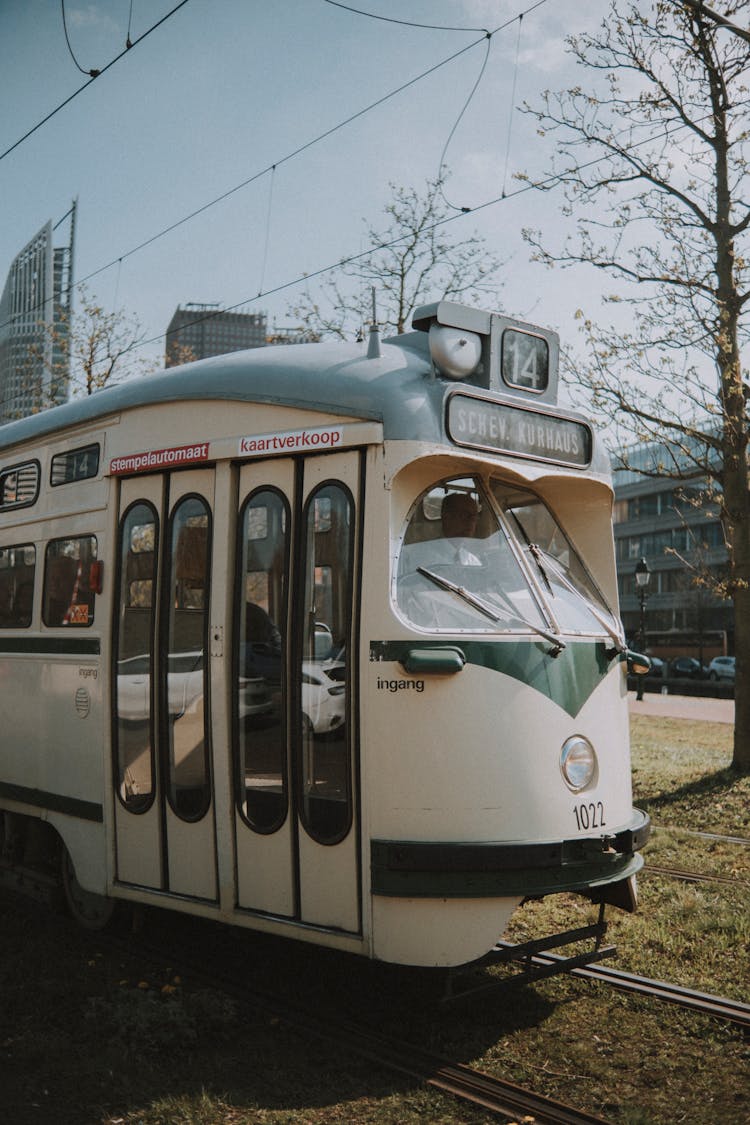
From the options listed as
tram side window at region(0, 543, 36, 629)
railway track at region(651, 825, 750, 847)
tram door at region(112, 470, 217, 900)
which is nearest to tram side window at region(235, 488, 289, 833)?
tram door at region(112, 470, 217, 900)

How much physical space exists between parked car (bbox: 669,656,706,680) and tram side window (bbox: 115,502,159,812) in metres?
50.6

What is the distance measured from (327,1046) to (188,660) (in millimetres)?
2029

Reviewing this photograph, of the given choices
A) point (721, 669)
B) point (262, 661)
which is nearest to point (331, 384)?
point (262, 661)

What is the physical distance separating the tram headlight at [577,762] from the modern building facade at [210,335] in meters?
17.7

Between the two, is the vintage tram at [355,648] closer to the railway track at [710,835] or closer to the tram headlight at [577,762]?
the tram headlight at [577,762]

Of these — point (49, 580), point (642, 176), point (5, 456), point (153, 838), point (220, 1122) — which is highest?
point (642, 176)

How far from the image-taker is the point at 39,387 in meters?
25.9

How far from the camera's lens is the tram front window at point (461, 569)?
5.09 meters

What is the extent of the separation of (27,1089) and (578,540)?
150 inches

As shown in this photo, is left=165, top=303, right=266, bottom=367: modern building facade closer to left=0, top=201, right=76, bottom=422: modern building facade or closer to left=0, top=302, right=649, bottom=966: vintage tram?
left=0, top=201, right=76, bottom=422: modern building facade

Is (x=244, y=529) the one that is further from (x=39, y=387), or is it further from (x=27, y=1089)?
(x=39, y=387)

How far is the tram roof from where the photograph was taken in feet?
16.9

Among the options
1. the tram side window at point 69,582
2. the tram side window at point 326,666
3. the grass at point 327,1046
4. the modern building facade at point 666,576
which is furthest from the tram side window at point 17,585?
the modern building facade at point 666,576

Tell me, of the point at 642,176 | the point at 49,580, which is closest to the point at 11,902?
the point at 49,580
